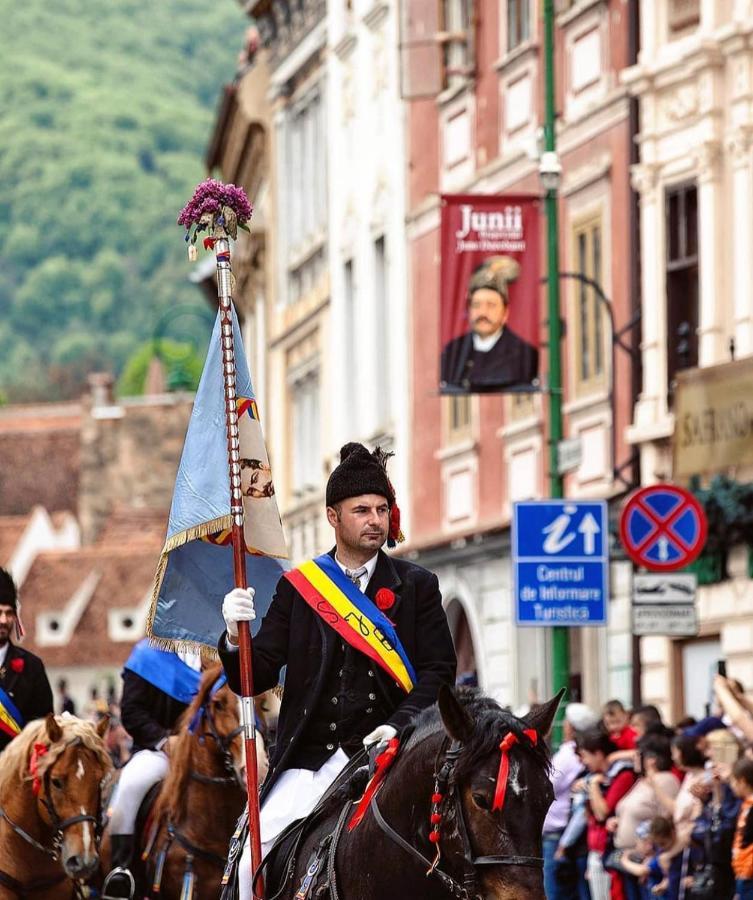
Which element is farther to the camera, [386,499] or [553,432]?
[553,432]

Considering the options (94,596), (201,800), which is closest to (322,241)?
(201,800)

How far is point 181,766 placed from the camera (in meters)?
15.8

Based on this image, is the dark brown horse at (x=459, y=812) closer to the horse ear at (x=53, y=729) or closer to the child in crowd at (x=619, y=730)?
the horse ear at (x=53, y=729)

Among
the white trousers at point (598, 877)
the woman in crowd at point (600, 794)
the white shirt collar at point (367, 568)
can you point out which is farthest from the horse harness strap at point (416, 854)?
the white trousers at point (598, 877)

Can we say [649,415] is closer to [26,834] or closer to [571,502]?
[571,502]

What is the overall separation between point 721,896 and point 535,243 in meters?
11.1

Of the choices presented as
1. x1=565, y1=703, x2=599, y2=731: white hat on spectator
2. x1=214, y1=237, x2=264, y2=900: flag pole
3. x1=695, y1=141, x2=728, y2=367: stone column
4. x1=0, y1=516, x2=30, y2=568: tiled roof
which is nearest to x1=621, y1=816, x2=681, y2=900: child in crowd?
x1=565, y1=703, x2=599, y2=731: white hat on spectator

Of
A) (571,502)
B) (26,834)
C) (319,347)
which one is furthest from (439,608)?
(319,347)

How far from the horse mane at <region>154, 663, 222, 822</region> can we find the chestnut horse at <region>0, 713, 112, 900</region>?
1112 millimetres

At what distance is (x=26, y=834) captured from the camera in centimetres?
1453

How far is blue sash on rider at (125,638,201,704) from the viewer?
57.9 feet

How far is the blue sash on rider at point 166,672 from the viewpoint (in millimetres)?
17656

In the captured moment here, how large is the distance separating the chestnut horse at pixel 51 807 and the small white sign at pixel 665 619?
286 inches

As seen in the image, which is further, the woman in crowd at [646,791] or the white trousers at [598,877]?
the white trousers at [598,877]
